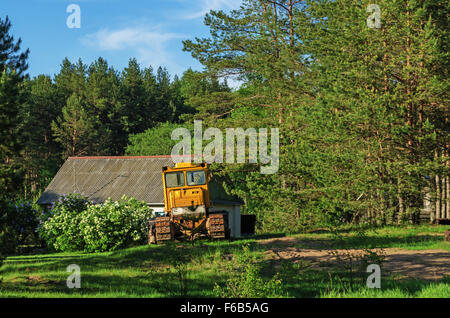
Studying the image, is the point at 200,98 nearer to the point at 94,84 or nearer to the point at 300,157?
the point at 300,157

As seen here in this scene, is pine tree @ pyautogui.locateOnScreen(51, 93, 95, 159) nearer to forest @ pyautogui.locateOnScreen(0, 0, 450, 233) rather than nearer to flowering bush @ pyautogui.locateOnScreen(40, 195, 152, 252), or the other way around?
forest @ pyautogui.locateOnScreen(0, 0, 450, 233)

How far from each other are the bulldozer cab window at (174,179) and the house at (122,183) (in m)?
12.4

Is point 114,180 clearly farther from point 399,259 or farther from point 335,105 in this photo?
point 399,259

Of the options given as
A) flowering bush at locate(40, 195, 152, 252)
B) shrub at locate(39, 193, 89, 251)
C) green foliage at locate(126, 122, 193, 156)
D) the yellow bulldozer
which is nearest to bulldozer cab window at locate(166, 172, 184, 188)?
the yellow bulldozer

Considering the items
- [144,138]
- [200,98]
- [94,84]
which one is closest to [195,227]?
[200,98]

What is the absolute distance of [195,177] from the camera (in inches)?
910

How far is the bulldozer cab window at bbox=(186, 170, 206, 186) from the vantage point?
23109 millimetres

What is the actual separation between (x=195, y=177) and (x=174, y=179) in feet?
3.11

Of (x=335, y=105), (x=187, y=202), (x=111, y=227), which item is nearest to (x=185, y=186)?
(x=187, y=202)

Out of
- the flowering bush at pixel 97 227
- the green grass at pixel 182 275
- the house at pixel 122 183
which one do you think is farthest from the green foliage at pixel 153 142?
the green grass at pixel 182 275

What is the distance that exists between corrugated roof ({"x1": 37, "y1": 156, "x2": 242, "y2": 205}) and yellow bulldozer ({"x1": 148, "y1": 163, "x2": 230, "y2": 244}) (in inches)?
505

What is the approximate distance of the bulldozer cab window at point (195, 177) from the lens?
23.1 meters

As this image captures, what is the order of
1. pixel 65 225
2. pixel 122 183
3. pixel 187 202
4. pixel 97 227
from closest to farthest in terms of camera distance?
pixel 187 202 → pixel 97 227 → pixel 65 225 → pixel 122 183
